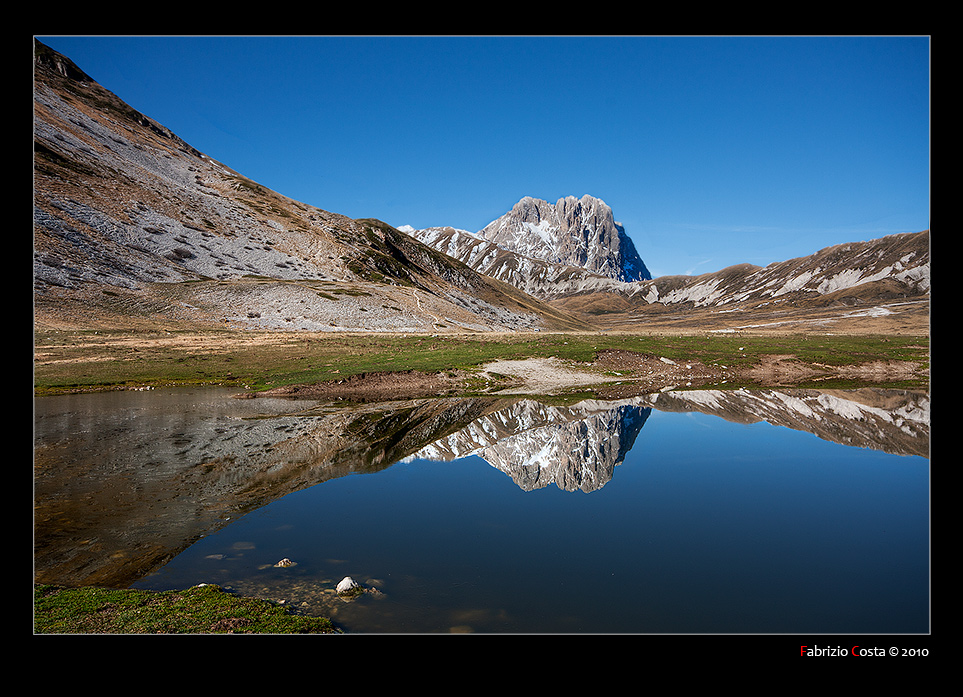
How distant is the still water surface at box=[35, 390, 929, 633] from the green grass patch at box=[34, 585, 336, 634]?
0.68m

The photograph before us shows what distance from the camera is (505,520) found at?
1512 centimetres

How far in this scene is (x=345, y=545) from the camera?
13.2 m

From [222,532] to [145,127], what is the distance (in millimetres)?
216637

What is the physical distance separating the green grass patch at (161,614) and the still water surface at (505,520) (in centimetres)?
68

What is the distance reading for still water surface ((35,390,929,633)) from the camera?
10227 millimetres

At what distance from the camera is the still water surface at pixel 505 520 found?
33.6 ft

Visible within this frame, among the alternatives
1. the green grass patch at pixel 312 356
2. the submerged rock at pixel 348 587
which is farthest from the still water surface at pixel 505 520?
the green grass patch at pixel 312 356

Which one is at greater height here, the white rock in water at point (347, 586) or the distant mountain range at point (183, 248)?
the distant mountain range at point (183, 248)

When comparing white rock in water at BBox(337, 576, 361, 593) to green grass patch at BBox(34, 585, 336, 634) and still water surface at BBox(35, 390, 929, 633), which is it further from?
green grass patch at BBox(34, 585, 336, 634)

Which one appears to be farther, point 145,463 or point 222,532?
point 145,463

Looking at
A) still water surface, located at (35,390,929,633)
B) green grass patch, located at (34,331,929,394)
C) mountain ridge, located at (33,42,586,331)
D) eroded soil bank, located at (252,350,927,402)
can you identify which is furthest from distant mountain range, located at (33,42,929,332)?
still water surface, located at (35,390,929,633)

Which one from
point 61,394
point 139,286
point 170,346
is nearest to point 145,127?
point 139,286

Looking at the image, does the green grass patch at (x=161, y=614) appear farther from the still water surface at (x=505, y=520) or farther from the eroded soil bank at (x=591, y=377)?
the eroded soil bank at (x=591, y=377)
